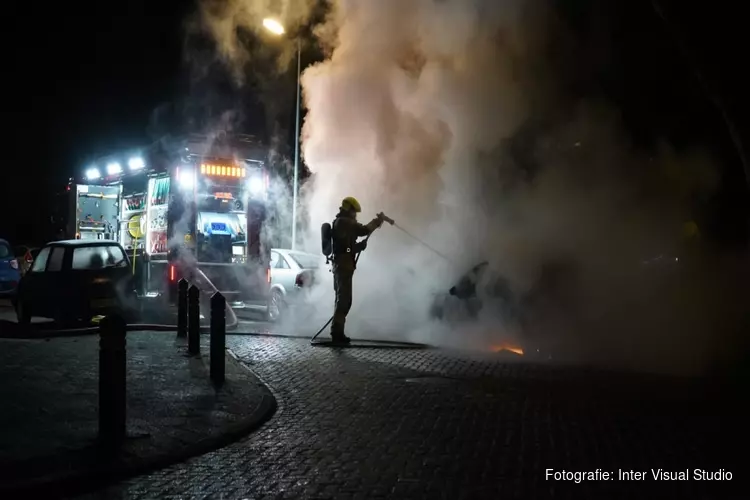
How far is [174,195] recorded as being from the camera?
1323 cm

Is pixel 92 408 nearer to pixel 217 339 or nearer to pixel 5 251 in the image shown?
pixel 217 339

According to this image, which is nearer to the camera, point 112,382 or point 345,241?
point 112,382

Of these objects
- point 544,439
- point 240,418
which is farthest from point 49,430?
point 544,439

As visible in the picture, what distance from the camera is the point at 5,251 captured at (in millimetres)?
18375

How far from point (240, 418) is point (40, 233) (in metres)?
37.2

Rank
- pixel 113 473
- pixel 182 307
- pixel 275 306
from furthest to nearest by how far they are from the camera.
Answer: pixel 275 306 < pixel 182 307 < pixel 113 473

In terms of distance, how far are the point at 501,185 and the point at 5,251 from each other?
13.5m

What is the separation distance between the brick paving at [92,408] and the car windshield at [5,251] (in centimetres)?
987

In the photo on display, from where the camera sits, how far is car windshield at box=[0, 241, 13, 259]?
59.9 ft

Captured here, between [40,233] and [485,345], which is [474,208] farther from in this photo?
[40,233]

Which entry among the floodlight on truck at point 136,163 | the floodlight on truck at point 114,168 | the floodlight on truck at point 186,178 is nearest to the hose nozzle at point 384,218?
the floodlight on truck at point 186,178

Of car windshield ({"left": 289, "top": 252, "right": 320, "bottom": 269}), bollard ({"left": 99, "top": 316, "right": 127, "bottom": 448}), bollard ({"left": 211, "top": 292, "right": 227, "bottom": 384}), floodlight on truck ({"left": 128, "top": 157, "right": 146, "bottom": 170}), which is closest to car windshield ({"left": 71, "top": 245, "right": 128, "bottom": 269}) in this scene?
floodlight on truck ({"left": 128, "top": 157, "right": 146, "bottom": 170})

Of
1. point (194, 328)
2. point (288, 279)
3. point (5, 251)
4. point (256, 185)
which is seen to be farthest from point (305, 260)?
point (5, 251)

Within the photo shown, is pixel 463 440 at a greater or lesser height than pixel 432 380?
lesser
